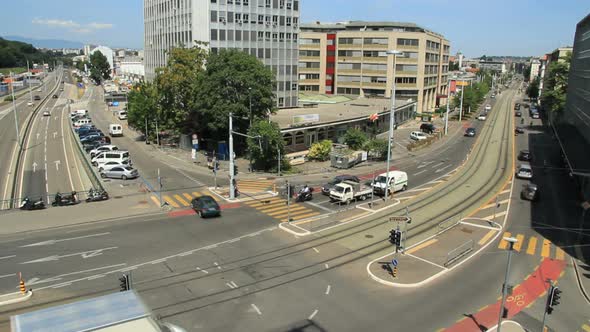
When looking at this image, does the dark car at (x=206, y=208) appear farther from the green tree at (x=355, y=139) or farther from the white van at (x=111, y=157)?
the green tree at (x=355, y=139)

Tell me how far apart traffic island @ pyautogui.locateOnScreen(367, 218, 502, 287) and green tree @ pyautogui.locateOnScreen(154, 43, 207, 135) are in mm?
37490

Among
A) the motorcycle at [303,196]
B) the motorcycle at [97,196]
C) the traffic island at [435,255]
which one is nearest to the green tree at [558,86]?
the traffic island at [435,255]

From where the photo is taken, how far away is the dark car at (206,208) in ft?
114

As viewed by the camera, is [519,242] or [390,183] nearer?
[519,242]

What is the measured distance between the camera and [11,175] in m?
53.2

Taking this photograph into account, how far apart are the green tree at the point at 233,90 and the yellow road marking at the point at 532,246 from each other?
3474 cm

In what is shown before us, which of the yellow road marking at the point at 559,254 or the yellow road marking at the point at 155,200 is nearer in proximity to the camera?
the yellow road marking at the point at 559,254

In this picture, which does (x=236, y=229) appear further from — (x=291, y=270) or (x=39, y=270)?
(x=39, y=270)

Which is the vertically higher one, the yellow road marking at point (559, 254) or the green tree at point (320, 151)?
the green tree at point (320, 151)

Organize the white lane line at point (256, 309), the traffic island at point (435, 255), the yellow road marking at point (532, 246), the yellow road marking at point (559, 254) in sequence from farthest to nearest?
the yellow road marking at point (532, 246) → the yellow road marking at point (559, 254) → the traffic island at point (435, 255) → the white lane line at point (256, 309)

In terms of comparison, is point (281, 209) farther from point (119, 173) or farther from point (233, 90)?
A: point (233, 90)

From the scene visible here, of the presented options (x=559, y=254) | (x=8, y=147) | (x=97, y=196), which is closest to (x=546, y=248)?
(x=559, y=254)

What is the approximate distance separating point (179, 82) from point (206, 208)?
29.5m

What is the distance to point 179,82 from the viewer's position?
58.9m
